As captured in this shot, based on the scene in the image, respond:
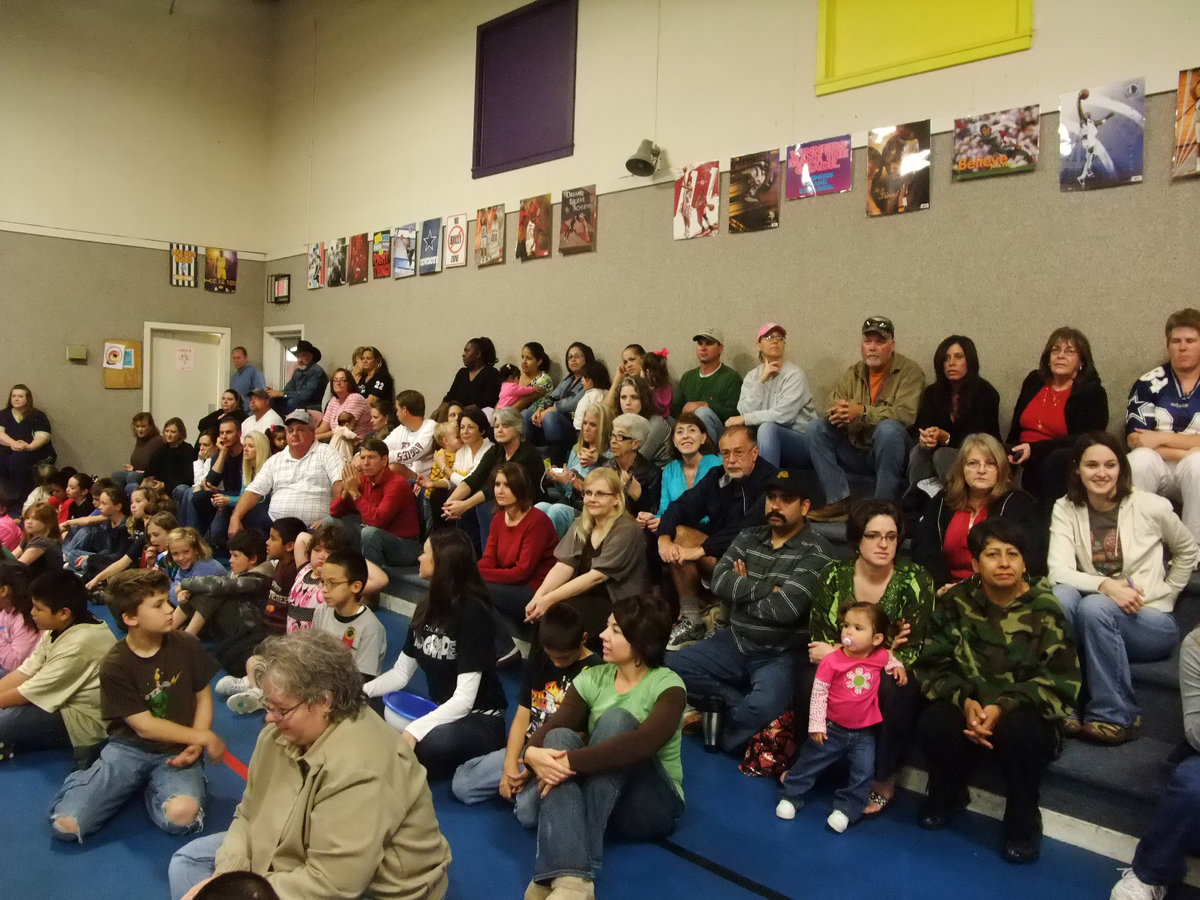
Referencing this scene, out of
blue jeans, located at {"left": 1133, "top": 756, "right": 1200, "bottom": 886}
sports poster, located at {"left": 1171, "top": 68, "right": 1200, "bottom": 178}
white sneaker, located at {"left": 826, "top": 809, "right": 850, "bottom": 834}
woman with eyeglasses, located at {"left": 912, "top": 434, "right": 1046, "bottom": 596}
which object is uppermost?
sports poster, located at {"left": 1171, "top": 68, "right": 1200, "bottom": 178}

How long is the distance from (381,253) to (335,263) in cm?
94

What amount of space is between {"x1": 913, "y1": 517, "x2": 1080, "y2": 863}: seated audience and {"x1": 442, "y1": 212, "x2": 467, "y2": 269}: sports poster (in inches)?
240

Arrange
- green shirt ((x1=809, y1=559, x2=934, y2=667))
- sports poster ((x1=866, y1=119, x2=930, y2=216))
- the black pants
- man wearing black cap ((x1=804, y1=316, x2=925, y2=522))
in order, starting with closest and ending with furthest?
the black pants, green shirt ((x1=809, y1=559, x2=934, y2=667)), man wearing black cap ((x1=804, y1=316, x2=925, y2=522)), sports poster ((x1=866, y1=119, x2=930, y2=216))

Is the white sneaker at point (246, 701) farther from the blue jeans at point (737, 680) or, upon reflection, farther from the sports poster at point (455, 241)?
the sports poster at point (455, 241)

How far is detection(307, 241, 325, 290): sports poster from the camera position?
9.72 meters

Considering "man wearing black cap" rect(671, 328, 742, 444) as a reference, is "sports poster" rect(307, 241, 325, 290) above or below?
above

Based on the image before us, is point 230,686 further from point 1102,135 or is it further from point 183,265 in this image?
point 183,265

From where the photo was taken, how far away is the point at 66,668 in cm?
308

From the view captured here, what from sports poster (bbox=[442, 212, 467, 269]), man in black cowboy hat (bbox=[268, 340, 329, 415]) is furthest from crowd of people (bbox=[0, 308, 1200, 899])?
man in black cowboy hat (bbox=[268, 340, 329, 415])

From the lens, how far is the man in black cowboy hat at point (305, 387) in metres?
9.30

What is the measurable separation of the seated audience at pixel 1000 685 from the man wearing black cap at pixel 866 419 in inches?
56.9

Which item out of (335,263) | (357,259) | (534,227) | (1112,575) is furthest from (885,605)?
(335,263)

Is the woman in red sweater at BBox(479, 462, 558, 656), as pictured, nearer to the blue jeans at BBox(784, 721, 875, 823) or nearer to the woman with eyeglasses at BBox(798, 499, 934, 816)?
the woman with eyeglasses at BBox(798, 499, 934, 816)

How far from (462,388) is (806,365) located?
10.3 ft
